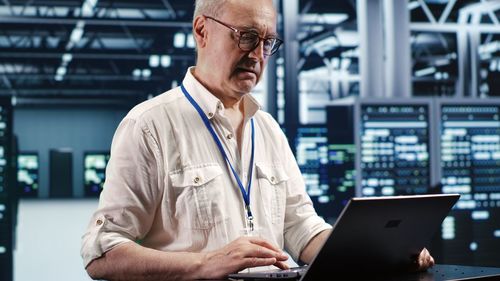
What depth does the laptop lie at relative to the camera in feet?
4.50

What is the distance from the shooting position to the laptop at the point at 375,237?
4.50 feet

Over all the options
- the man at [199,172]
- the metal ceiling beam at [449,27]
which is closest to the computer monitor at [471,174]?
the metal ceiling beam at [449,27]

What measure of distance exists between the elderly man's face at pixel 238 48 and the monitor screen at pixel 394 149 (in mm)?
3432

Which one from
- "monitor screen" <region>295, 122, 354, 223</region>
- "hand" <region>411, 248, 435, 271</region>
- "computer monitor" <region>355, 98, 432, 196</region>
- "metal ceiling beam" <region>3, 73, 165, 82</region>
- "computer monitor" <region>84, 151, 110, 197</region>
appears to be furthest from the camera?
"metal ceiling beam" <region>3, 73, 165, 82</region>

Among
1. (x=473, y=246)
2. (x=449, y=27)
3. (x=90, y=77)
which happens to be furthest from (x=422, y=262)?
(x=90, y=77)

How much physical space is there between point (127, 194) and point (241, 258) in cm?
35

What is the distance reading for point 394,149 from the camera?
17.4ft

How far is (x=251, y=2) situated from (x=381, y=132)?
11.7 ft

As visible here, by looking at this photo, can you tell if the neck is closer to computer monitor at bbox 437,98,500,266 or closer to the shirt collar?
the shirt collar

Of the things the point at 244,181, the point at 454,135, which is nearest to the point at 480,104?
the point at 454,135

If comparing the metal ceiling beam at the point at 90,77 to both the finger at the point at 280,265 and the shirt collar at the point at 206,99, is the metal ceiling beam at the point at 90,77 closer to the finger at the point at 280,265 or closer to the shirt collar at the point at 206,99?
the shirt collar at the point at 206,99

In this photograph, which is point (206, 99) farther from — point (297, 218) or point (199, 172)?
point (297, 218)

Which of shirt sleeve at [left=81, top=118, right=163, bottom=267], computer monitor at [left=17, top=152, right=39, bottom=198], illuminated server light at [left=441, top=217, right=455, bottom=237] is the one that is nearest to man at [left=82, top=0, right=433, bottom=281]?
shirt sleeve at [left=81, top=118, right=163, bottom=267]

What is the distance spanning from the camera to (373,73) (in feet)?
20.6
